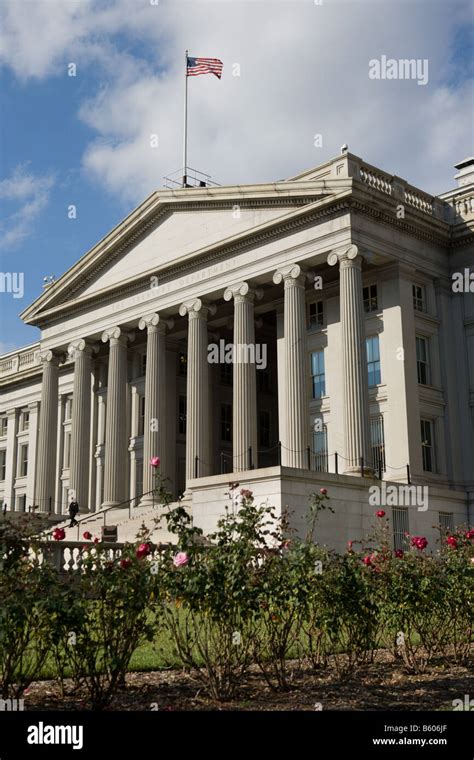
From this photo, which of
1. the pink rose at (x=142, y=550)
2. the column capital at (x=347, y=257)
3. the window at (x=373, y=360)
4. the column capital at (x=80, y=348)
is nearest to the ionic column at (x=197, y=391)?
the window at (x=373, y=360)

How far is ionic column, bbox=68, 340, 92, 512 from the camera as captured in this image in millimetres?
47281

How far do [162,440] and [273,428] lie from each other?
10.5 metres

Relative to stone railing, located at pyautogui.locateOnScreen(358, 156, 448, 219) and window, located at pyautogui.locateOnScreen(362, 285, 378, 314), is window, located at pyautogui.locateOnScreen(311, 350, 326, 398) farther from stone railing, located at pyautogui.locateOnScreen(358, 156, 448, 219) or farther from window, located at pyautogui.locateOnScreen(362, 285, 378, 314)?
stone railing, located at pyautogui.locateOnScreen(358, 156, 448, 219)

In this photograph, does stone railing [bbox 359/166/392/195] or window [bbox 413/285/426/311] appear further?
window [bbox 413/285/426/311]

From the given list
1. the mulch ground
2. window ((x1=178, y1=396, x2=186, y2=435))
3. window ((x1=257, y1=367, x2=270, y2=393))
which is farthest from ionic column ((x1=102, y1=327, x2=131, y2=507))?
the mulch ground

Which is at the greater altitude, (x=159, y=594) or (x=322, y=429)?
(x=322, y=429)

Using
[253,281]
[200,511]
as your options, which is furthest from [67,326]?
[200,511]

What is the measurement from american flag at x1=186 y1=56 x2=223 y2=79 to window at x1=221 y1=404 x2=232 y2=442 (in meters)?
18.9

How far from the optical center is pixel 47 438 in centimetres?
4988

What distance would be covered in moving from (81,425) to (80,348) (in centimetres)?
462

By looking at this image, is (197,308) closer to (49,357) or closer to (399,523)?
(49,357)
